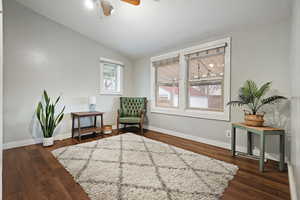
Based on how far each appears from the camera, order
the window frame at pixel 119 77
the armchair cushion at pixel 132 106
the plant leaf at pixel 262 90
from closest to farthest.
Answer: the plant leaf at pixel 262 90, the window frame at pixel 119 77, the armchair cushion at pixel 132 106

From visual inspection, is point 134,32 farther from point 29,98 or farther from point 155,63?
point 29,98

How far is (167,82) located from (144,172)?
2493 mm

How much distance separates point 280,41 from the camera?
2.02 meters

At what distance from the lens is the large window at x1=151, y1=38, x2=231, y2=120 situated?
2653 mm

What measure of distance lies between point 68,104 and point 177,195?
120 inches

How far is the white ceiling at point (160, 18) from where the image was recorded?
198 centimetres

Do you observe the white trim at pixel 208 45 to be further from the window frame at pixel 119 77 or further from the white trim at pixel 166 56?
the window frame at pixel 119 77

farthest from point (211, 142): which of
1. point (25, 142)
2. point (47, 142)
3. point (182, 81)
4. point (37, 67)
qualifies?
point (37, 67)

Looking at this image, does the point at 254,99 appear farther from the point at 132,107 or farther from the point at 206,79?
the point at 132,107

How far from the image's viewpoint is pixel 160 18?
248 cm

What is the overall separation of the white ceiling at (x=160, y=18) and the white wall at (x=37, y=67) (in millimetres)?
275

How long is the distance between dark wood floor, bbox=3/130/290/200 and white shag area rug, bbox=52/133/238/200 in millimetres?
89

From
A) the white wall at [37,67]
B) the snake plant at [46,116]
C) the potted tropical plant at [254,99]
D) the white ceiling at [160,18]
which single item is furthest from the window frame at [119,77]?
the potted tropical plant at [254,99]

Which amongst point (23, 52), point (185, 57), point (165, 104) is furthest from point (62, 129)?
point (185, 57)
